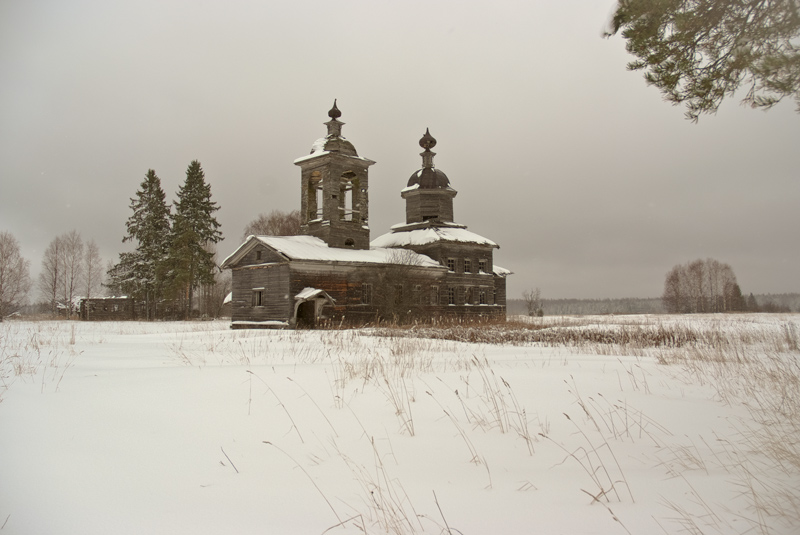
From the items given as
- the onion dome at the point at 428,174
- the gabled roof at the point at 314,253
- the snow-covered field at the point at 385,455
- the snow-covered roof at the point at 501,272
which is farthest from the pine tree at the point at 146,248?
the snow-covered field at the point at 385,455

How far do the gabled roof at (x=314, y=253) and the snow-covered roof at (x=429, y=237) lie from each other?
11.2 ft

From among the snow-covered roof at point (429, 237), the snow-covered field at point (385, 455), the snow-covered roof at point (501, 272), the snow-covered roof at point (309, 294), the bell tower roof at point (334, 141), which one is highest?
the bell tower roof at point (334, 141)

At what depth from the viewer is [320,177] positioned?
29.3 m

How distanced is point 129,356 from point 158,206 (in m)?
35.5

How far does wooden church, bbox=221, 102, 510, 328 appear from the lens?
1006 inches

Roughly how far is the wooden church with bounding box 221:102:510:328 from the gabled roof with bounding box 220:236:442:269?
0.06 m

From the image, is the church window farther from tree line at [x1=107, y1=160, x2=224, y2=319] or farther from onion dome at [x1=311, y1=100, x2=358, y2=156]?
tree line at [x1=107, y1=160, x2=224, y2=319]

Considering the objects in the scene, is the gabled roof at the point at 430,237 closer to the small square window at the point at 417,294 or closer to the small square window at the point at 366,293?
the small square window at the point at 417,294

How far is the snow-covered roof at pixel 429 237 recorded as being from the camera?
33.2 m

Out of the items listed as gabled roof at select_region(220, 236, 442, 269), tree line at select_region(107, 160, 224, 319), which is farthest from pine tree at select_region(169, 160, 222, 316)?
gabled roof at select_region(220, 236, 442, 269)

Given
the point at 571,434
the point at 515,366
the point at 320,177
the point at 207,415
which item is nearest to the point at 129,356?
the point at 207,415

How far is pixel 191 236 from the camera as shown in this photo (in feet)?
126

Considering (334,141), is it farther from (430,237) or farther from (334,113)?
(430,237)

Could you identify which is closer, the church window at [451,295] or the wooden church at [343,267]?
the wooden church at [343,267]
